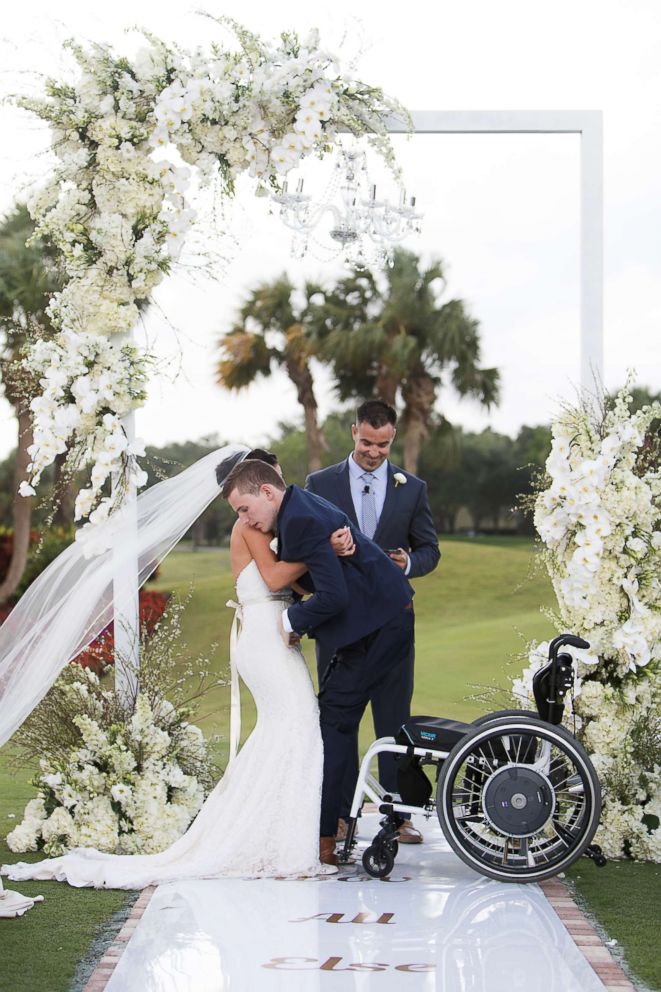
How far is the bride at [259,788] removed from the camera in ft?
14.3

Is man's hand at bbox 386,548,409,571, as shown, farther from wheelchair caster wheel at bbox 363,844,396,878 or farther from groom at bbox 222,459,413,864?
wheelchair caster wheel at bbox 363,844,396,878

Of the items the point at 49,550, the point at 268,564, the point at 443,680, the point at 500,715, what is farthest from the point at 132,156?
the point at 49,550

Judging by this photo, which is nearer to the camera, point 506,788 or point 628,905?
point 628,905

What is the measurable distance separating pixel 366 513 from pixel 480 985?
2.30 m

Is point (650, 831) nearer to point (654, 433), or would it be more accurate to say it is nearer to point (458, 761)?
point (458, 761)

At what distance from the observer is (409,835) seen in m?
4.94

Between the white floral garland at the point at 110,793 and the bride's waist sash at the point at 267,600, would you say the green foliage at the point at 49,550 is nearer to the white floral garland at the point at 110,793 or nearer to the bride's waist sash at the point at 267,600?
the white floral garland at the point at 110,793

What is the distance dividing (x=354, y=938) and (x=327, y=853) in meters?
0.84

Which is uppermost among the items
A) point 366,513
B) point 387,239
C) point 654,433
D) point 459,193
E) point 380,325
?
point 459,193

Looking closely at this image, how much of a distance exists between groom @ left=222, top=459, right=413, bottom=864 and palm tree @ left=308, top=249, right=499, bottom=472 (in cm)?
2255

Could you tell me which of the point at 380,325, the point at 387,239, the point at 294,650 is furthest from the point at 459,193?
the point at 294,650

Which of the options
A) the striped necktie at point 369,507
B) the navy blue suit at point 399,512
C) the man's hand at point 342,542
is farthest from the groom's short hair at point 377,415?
the man's hand at point 342,542

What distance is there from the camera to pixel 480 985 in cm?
322

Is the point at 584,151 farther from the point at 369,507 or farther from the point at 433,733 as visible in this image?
the point at 433,733
